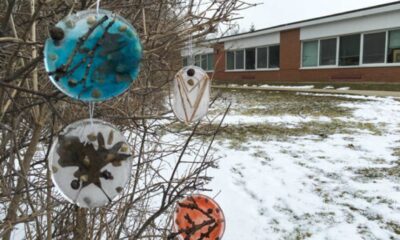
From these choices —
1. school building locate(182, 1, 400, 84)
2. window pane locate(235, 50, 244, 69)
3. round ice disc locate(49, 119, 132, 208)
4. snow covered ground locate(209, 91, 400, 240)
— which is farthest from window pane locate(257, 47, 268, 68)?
round ice disc locate(49, 119, 132, 208)

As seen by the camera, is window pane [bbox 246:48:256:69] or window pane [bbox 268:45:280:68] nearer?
window pane [bbox 268:45:280:68]

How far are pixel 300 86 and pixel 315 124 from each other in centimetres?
930

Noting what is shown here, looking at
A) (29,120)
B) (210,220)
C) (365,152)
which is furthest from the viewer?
(365,152)

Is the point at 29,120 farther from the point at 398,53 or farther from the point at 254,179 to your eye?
the point at 398,53

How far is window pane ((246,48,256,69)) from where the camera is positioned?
21641mm

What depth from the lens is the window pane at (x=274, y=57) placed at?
20.1 metres

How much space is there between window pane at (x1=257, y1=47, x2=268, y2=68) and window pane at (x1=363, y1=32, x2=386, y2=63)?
6.23m

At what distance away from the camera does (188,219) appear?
71.4 inches

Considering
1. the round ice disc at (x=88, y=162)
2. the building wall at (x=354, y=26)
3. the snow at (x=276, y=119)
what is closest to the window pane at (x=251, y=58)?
the building wall at (x=354, y=26)

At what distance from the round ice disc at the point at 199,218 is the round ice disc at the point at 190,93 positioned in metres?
→ 0.42

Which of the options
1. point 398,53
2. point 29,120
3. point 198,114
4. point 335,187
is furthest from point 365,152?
point 398,53

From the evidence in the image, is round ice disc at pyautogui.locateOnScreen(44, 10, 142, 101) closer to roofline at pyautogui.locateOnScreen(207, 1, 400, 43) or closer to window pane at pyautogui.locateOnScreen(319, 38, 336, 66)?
roofline at pyautogui.locateOnScreen(207, 1, 400, 43)

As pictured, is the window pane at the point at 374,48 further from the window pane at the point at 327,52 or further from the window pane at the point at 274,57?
the window pane at the point at 274,57

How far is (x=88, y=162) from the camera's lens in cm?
112
